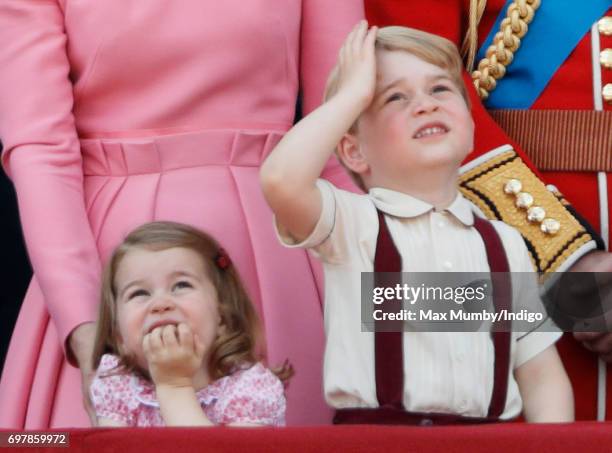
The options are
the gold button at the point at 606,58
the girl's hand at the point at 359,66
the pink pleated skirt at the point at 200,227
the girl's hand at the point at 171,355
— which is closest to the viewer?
the girl's hand at the point at 171,355

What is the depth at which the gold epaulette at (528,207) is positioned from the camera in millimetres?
1951

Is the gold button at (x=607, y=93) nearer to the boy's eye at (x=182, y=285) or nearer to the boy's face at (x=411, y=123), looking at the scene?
the boy's face at (x=411, y=123)

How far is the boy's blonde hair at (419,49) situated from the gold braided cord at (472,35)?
11.8 inches

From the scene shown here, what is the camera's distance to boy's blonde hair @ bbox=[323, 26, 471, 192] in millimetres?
1822

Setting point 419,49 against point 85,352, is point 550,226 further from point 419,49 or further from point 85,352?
point 85,352

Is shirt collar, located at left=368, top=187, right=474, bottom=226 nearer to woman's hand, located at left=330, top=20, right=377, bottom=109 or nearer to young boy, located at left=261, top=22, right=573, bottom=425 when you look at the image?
young boy, located at left=261, top=22, right=573, bottom=425

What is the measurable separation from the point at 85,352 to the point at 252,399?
0.25m

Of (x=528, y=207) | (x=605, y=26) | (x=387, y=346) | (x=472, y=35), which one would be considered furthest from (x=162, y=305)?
(x=605, y=26)

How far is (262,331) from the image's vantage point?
1.81 m

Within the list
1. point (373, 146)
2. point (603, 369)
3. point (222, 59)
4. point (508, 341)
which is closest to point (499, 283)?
point (508, 341)

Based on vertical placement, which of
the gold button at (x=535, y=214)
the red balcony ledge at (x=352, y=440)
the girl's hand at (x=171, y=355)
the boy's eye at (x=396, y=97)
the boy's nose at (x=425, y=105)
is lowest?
the red balcony ledge at (x=352, y=440)

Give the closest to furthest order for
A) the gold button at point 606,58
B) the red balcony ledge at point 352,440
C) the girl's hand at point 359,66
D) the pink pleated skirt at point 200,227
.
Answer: the red balcony ledge at point 352,440
the girl's hand at point 359,66
the pink pleated skirt at point 200,227
the gold button at point 606,58

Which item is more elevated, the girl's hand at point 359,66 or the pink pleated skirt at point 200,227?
the girl's hand at point 359,66

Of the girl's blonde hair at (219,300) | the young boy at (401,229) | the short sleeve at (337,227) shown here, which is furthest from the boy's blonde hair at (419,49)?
the girl's blonde hair at (219,300)
